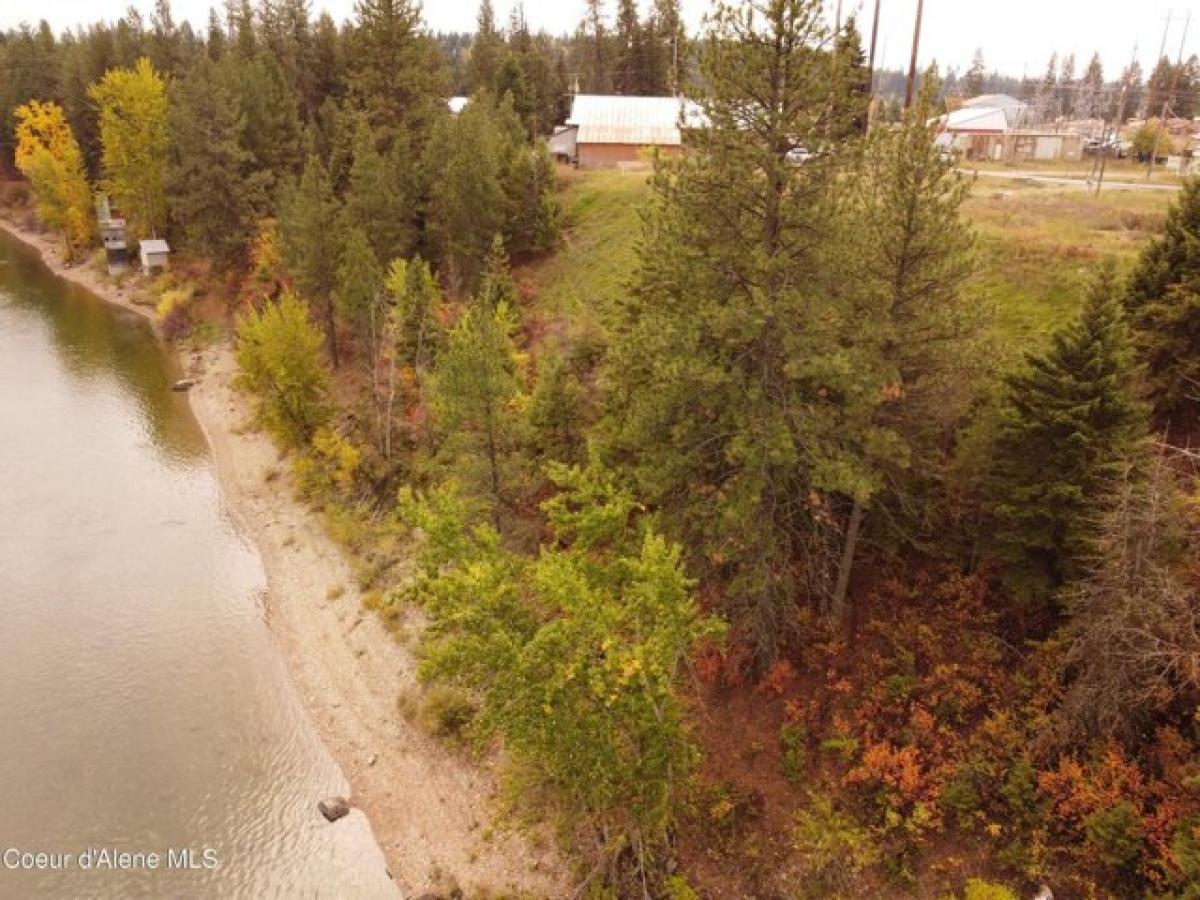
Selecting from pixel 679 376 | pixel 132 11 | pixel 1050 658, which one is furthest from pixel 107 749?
pixel 132 11

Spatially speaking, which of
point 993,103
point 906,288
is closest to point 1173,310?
point 906,288

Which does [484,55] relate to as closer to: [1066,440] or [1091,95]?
[1066,440]

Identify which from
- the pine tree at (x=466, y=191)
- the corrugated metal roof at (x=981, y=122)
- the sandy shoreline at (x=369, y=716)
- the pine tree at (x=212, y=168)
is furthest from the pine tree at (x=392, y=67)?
the corrugated metal roof at (x=981, y=122)

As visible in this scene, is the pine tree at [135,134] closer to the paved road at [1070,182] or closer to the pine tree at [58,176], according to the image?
the pine tree at [58,176]

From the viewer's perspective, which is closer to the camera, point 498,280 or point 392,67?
point 498,280

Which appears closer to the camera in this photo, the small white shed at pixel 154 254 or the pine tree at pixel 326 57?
the small white shed at pixel 154 254

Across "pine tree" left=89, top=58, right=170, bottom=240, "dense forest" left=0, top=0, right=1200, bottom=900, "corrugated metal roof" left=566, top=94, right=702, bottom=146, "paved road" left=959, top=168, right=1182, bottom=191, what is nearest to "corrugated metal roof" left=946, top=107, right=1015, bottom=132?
"paved road" left=959, top=168, right=1182, bottom=191
